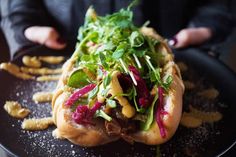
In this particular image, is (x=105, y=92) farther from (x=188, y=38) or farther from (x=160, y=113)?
(x=188, y=38)

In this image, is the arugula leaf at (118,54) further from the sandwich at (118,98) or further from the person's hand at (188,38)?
the person's hand at (188,38)

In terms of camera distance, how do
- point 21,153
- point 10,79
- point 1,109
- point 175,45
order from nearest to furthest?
point 21,153 < point 1,109 < point 10,79 < point 175,45

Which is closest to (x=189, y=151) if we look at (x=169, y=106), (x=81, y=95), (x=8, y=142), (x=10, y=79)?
(x=169, y=106)

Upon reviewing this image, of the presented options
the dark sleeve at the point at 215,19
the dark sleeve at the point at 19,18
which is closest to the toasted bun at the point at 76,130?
the dark sleeve at the point at 19,18

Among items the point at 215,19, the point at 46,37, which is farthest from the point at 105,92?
the point at 215,19

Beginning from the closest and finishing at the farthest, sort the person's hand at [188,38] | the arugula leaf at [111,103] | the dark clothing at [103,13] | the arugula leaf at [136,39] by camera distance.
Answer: the arugula leaf at [111,103] → the arugula leaf at [136,39] → the person's hand at [188,38] → the dark clothing at [103,13]

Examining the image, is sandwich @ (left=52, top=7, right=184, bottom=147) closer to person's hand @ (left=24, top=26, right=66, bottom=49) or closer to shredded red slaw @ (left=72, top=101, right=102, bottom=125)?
shredded red slaw @ (left=72, top=101, right=102, bottom=125)

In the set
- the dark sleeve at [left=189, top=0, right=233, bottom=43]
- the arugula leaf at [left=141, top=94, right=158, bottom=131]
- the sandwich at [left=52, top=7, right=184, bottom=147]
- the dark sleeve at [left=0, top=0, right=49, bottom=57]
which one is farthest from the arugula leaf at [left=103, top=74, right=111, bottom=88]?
the dark sleeve at [left=189, top=0, right=233, bottom=43]

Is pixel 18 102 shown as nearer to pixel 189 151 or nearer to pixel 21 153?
pixel 21 153
